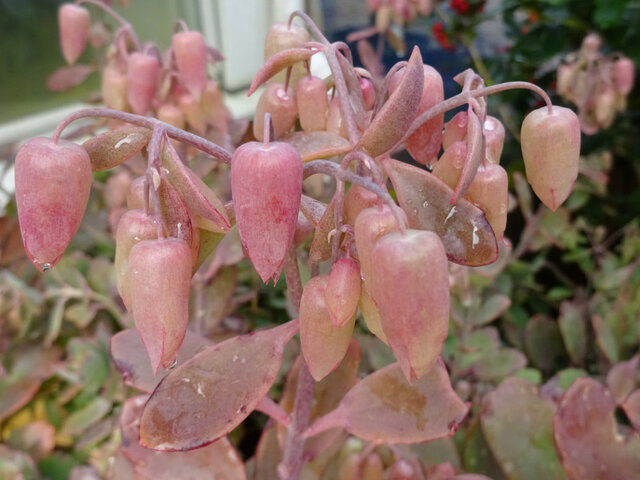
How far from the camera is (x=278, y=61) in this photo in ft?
1.12

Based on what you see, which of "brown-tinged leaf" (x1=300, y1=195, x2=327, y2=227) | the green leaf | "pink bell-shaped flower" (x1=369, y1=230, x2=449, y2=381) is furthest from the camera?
the green leaf

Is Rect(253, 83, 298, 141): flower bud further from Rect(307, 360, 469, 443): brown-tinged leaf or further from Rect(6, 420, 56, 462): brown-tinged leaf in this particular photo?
Rect(6, 420, 56, 462): brown-tinged leaf

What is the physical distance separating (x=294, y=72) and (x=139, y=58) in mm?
265

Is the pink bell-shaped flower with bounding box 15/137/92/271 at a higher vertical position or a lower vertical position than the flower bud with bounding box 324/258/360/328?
higher

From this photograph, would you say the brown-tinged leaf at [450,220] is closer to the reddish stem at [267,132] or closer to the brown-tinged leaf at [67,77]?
the reddish stem at [267,132]

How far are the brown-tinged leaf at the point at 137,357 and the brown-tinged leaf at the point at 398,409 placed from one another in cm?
12

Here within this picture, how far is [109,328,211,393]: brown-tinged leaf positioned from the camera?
47 cm

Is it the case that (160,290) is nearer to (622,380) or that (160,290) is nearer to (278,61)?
(278,61)

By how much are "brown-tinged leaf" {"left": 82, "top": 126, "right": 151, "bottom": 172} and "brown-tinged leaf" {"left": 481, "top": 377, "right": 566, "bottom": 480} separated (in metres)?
0.44

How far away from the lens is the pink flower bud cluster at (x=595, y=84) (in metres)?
1.01

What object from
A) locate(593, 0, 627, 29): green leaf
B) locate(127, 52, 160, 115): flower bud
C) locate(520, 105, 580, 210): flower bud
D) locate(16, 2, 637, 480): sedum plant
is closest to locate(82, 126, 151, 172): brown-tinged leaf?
locate(16, 2, 637, 480): sedum plant

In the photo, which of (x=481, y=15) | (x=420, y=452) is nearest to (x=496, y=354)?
(x=420, y=452)

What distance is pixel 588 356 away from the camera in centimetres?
99

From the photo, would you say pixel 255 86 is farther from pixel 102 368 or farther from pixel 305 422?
pixel 102 368
